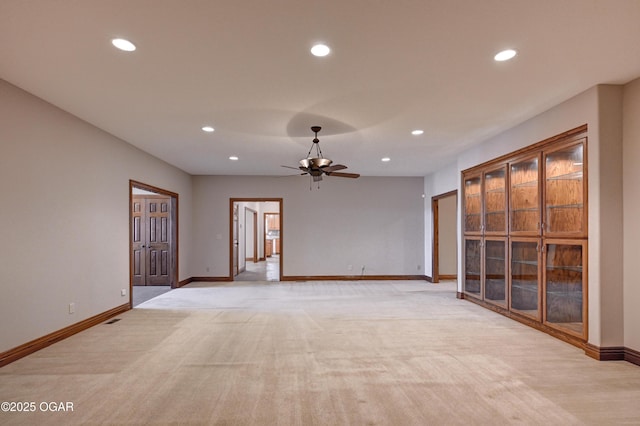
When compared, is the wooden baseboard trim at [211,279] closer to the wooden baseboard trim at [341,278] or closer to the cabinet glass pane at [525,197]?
the wooden baseboard trim at [341,278]

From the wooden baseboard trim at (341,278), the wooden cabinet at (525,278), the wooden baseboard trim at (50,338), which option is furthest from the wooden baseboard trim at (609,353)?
the wooden baseboard trim at (50,338)

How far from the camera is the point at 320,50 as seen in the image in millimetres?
2594

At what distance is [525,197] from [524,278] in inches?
43.9

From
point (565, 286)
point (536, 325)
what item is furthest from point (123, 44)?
point (536, 325)

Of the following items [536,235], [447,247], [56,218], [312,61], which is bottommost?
[447,247]

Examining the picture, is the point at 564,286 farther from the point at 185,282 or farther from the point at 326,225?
the point at 185,282

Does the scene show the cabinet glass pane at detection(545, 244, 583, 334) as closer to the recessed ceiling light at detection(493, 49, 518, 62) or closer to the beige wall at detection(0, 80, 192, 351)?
the recessed ceiling light at detection(493, 49, 518, 62)

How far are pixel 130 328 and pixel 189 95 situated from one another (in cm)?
310

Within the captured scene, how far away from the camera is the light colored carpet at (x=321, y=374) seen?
91.7 inches

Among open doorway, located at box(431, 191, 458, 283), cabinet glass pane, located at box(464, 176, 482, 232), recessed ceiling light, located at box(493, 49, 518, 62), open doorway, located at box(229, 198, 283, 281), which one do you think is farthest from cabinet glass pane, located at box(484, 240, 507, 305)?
open doorway, located at box(229, 198, 283, 281)

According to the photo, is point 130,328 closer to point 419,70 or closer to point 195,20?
point 195,20

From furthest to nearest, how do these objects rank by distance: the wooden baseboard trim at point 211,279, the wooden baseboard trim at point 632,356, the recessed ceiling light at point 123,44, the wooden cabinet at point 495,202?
the wooden baseboard trim at point 211,279
the wooden cabinet at point 495,202
the wooden baseboard trim at point 632,356
the recessed ceiling light at point 123,44

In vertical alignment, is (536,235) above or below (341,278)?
above

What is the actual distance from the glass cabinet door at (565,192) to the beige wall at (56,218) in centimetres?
582
